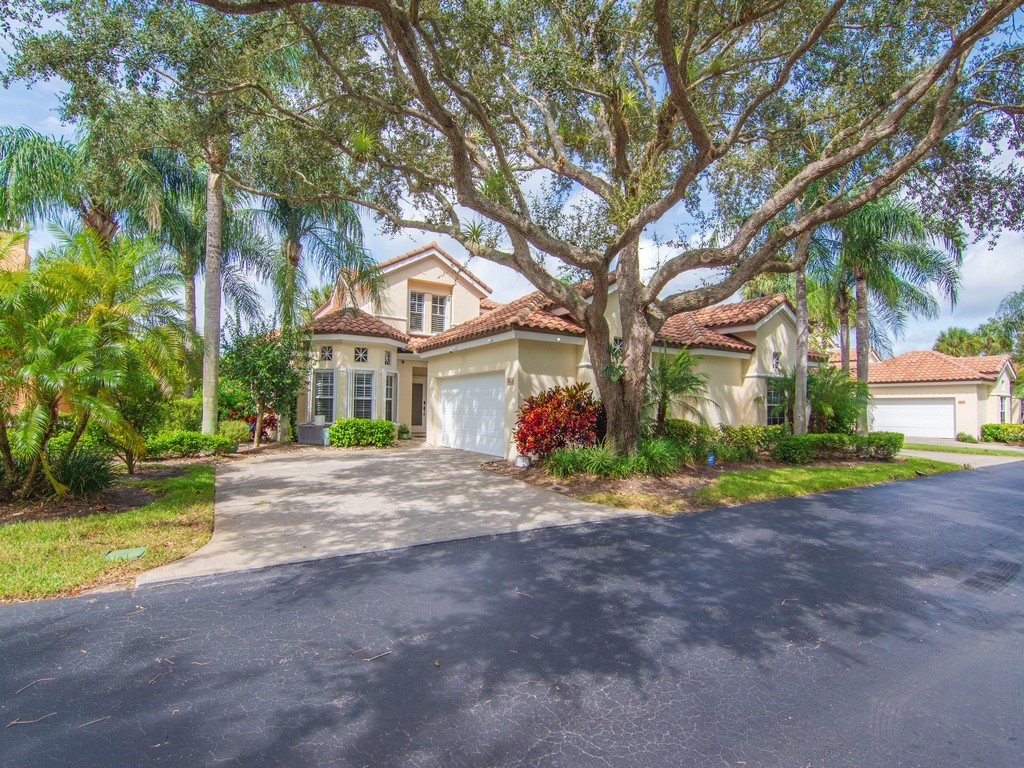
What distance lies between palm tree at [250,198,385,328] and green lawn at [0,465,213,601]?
1050 centimetres

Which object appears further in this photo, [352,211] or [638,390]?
[352,211]

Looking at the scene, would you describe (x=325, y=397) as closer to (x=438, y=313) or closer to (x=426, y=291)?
(x=438, y=313)

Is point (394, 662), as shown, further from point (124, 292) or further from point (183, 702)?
point (124, 292)

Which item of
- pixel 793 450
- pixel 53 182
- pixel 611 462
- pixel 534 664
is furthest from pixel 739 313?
pixel 53 182

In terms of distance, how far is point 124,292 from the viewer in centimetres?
835

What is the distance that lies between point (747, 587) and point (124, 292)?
9.53m

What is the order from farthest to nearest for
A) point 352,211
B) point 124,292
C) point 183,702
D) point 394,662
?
1. point 352,211
2. point 124,292
3. point 394,662
4. point 183,702

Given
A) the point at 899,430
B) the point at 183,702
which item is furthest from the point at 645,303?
the point at 899,430

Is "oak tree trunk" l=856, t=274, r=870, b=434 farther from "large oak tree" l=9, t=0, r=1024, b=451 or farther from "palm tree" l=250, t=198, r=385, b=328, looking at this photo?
"palm tree" l=250, t=198, r=385, b=328

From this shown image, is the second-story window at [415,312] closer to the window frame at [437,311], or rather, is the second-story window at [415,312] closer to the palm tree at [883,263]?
the window frame at [437,311]

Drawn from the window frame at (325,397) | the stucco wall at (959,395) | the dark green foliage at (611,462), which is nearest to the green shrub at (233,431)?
the window frame at (325,397)

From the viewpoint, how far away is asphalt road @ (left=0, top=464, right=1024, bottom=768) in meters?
2.96

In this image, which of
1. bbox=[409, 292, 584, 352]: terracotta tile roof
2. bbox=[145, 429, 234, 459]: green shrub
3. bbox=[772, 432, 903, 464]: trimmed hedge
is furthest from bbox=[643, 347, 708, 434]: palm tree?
bbox=[145, 429, 234, 459]: green shrub

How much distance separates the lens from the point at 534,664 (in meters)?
3.82
